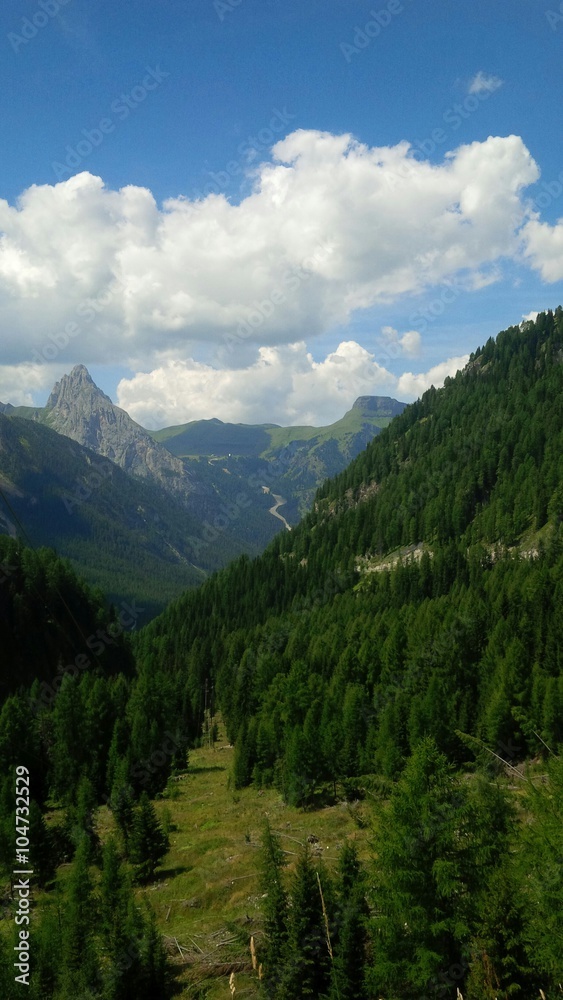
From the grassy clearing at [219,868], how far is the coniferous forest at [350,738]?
126cm

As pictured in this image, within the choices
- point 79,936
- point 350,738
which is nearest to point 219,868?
point 79,936

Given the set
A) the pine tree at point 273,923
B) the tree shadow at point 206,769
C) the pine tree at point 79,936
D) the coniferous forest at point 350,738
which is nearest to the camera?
the coniferous forest at point 350,738

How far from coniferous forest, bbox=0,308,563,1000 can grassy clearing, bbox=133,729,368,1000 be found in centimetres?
126

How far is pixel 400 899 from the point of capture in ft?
60.6

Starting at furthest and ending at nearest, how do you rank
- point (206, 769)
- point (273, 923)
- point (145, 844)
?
point (206, 769) → point (145, 844) → point (273, 923)

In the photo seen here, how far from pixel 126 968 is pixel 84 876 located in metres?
6.85

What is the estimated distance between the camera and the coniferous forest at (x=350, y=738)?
18844 mm

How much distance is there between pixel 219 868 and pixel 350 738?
18.7 m

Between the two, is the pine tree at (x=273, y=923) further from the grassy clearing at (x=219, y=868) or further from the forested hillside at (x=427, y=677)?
the grassy clearing at (x=219, y=868)

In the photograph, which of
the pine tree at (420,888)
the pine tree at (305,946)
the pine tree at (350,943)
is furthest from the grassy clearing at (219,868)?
the pine tree at (420,888)

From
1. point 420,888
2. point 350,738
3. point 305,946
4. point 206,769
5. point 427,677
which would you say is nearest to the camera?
point 420,888

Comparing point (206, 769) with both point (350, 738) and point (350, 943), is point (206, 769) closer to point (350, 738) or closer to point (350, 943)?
point (350, 738)

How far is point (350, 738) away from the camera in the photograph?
181 ft

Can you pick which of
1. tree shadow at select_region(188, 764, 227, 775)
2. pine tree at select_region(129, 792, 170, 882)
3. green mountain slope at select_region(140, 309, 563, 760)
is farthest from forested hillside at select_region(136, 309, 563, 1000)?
pine tree at select_region(129, 792, 170, 882)
